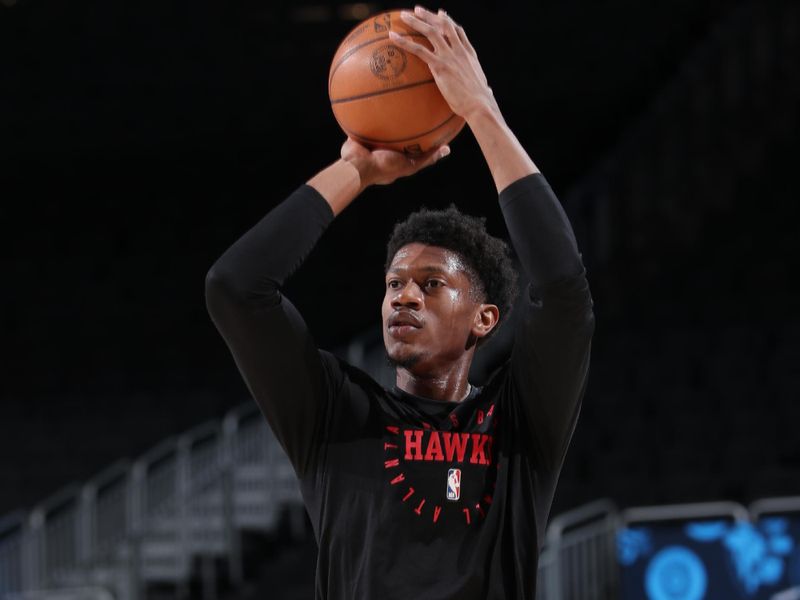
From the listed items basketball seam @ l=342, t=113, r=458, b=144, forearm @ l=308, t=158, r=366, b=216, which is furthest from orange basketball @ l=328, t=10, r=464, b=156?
forearm @ l=308, t=158, r=366, b=216

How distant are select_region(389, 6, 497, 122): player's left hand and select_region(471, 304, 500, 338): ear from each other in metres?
0.37

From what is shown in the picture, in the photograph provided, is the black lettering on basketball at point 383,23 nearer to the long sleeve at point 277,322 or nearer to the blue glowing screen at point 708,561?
the long sleeve at point 277,322

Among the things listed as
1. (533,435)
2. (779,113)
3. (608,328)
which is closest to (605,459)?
(608,328)

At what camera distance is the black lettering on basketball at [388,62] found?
228 cm

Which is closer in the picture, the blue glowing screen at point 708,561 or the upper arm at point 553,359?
the upper arm at point 553,359

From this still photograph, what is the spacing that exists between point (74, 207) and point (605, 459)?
636cm

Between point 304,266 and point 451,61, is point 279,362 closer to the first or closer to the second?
point 451,61

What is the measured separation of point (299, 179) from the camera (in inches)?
513

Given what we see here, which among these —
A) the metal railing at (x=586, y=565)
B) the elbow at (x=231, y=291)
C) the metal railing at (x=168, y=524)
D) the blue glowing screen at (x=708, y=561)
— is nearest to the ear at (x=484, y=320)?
the elbow at (x=231, y=291)

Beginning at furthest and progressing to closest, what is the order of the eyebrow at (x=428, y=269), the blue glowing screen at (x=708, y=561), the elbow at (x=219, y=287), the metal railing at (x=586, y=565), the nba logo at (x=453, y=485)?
the metal railing at (x=586, y=565), the blue glowing screen at (x=708, y=561), the eyebrow at (x=428, y=269), the nba logo at (x=453, y=485), the elbow at (x=219, y=287)

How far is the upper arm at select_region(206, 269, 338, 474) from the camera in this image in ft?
6.71

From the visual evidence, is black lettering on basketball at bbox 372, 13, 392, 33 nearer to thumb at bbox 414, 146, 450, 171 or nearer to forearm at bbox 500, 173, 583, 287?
thumb at bbox 414, 146, 450, 171

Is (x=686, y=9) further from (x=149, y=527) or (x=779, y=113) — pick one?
(x=149, y=527)

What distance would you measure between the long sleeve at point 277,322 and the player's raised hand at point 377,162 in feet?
0.50
